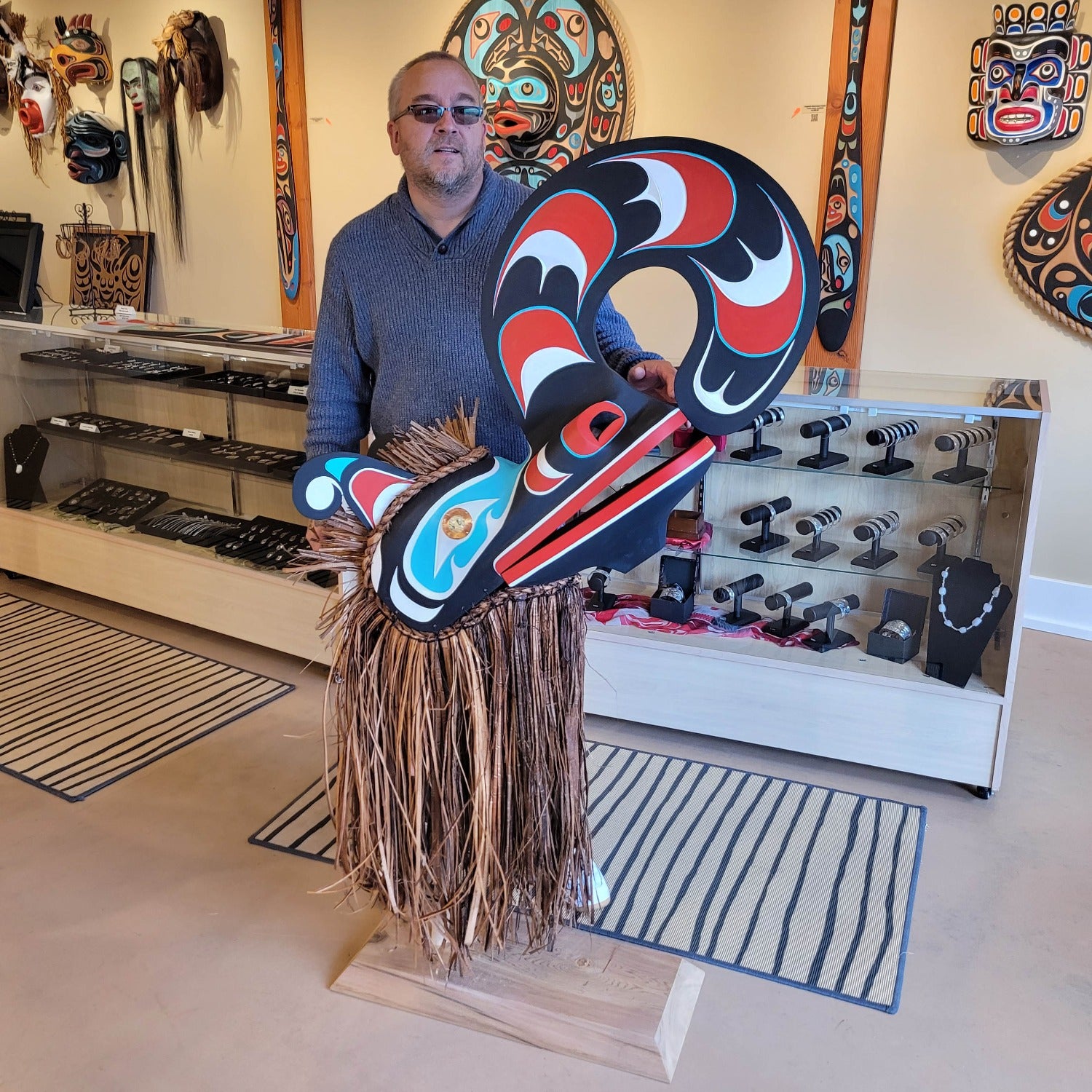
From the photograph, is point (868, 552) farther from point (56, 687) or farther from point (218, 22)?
point (218, 22)

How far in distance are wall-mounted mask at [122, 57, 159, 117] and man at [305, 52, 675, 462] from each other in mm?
4063

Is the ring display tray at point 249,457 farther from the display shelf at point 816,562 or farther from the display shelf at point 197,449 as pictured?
the display shelf at point 816,562

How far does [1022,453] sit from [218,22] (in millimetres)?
4257

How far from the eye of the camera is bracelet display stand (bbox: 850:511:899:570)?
94.0 inches

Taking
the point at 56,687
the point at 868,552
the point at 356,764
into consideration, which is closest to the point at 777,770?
the point at 868,552

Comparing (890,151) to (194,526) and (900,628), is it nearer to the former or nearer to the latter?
(900,628)

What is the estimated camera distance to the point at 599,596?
103 inches

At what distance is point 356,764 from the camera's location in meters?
1.51

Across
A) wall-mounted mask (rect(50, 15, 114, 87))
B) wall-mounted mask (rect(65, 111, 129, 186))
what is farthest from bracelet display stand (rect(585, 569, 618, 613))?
wall-mounted mask (rect(50, 15, 114, 87))

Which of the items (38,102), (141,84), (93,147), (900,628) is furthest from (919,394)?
(38,102)

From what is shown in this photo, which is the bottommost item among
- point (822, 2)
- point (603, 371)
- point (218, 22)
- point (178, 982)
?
point (178, 982)

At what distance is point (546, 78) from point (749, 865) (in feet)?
10.1

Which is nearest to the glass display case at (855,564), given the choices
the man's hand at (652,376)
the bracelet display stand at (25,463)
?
the man's hand at (652,376)

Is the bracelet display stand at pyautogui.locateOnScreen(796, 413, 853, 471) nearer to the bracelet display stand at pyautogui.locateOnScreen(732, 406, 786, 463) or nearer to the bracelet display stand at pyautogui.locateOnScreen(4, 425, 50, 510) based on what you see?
the bracelet display stand at pyautogui.locateOnScreen(732, 406, 786, 463)
